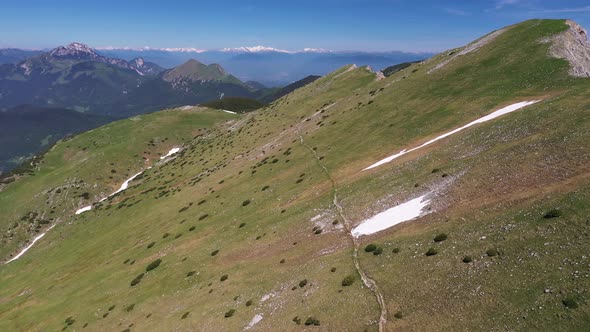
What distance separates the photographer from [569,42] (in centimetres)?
6944

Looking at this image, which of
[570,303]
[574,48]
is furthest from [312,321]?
[574,48]

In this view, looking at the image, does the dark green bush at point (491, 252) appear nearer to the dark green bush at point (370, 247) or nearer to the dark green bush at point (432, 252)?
the dark green bush at point (432, 252)

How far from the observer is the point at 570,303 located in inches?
794

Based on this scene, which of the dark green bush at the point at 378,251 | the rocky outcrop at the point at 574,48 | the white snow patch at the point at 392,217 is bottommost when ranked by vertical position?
the dark green bush at the point at 378,251

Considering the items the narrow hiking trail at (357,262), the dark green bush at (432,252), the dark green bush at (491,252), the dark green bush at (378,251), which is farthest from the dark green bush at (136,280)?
the dark green bush at (491,252)

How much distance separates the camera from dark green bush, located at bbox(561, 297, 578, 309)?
65.7ft

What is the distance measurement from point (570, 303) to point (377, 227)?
19860mm

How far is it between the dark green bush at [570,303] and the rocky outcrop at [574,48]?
5311cm

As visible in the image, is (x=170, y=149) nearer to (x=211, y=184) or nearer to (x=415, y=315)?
(x=211, y=184)

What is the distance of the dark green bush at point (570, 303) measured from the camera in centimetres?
2002

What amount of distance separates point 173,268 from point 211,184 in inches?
1330

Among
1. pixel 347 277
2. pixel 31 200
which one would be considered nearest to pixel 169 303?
pixel 347 277

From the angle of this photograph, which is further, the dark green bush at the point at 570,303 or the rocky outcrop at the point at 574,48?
the rocky outcrop at the point at 574,48

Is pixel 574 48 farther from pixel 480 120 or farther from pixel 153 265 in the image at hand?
pixel 153 265
